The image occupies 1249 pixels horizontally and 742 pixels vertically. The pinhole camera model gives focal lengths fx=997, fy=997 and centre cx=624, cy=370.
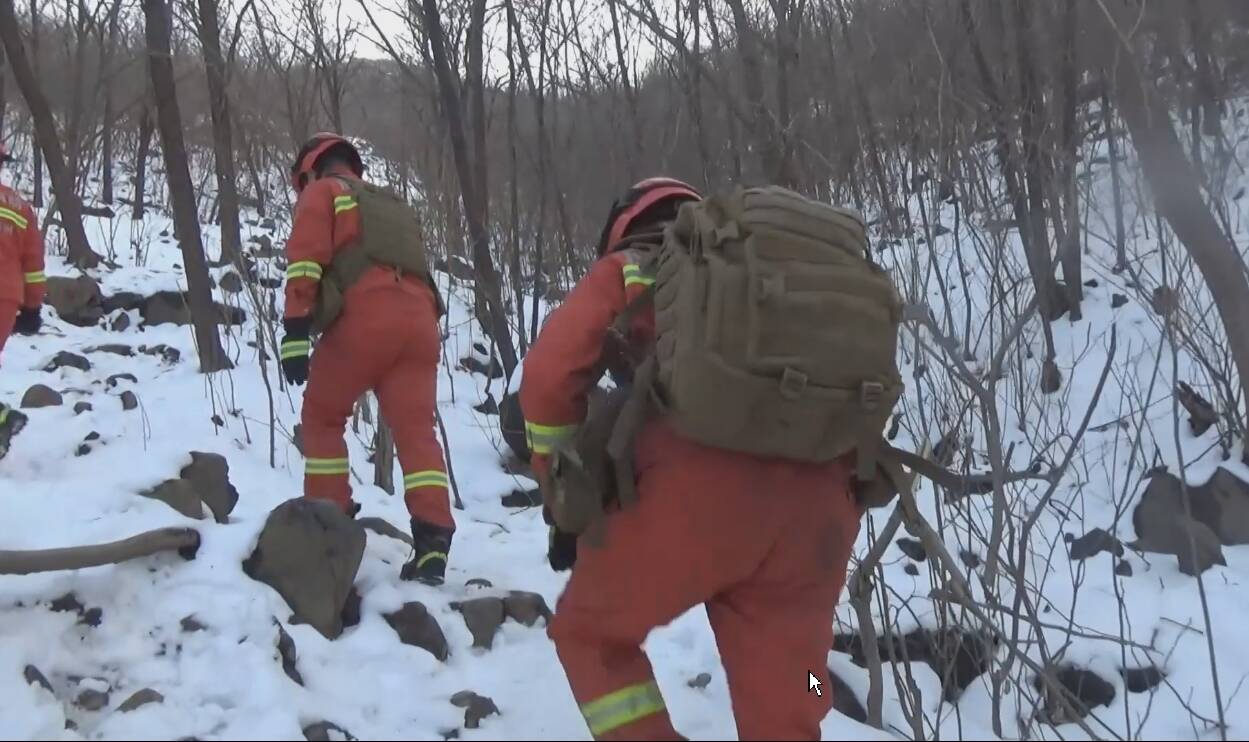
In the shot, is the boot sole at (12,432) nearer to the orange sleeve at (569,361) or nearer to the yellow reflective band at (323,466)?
the yellow reflective band at (323,466)

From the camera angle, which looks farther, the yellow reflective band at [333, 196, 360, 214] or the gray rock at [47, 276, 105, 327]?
the gray rock at [47, 276, 105, 327]

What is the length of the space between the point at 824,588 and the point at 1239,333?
3.35 meters

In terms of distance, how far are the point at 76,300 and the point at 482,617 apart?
5.87 meters

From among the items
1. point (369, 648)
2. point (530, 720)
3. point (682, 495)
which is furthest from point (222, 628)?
point (682, 495)

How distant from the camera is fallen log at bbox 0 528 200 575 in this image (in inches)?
111

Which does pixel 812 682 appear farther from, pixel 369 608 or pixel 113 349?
pixel 113 349

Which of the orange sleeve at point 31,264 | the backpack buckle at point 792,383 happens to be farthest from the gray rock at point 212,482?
the backpack buckle at point 792,383

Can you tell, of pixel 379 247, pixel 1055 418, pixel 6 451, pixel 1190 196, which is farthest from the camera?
pixel 1055 418

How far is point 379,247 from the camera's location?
3535mm

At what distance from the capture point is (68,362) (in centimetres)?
627

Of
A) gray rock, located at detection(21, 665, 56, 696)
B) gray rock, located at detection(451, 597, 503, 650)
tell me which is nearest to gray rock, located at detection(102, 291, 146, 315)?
gray rock, located at detection(451, 597, 503, 650)

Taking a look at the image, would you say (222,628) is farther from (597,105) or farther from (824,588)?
(597,105)

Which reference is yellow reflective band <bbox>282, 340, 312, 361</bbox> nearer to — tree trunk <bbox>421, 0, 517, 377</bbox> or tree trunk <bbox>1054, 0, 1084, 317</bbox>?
tree trunk <bbox>421, 0, 517, 377</bbox>

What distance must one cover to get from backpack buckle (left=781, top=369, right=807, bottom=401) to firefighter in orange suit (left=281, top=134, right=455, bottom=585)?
6.52ft
